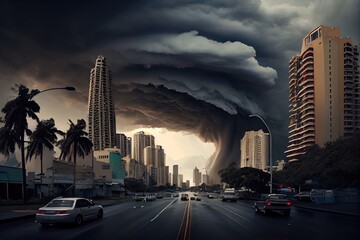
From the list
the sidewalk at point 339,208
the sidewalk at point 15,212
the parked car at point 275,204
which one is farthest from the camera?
the sidewalk at point 339,208

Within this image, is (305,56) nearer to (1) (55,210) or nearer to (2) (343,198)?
(2) (343,198)

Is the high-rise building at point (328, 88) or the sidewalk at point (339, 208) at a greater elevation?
the high-rise building at point (328, 88)

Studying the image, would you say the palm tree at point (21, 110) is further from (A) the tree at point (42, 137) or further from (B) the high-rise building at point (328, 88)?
(B) the high-rise building at point (328, 88)

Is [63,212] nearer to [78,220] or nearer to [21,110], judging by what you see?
[78,220]

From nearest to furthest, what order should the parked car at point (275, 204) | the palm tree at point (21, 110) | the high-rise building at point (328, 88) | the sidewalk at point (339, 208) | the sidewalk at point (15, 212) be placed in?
the sidewalk at point (15, 212)
the parked car at point (275, 204)
the sidewalk at point (339, 208)
the palm tree at point (21, 110)
the high-rise building at point (328, 88)

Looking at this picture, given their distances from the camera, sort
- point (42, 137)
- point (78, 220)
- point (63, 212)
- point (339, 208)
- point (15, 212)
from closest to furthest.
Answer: point (63, 212), point (78, 220), point (15, 212), point (339, 208), point (42, 137)

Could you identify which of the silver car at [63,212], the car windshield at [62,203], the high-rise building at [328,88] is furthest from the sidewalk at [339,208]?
the high-rise building at [328,88]

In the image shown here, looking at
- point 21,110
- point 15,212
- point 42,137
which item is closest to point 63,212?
point 15,212

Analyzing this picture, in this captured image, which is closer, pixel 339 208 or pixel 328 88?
pixel 339 208

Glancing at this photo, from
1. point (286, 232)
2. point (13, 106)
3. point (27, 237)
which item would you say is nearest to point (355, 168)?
point (286, 232)
